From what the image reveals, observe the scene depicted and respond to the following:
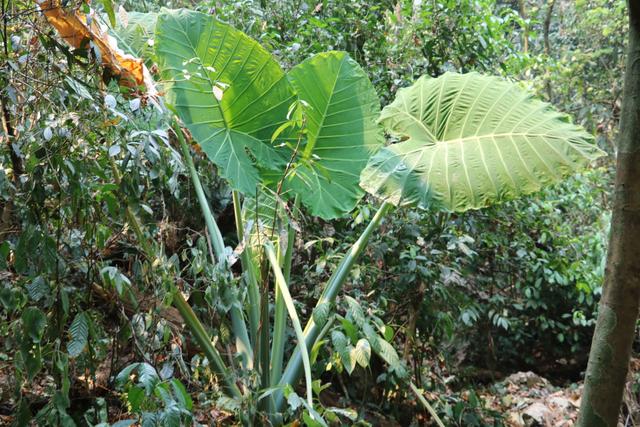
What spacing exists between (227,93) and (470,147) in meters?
1.14

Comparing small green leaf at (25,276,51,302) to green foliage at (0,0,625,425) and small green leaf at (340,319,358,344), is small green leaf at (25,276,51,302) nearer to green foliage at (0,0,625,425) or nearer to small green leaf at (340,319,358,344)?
green foliage at (0,0,625,425)

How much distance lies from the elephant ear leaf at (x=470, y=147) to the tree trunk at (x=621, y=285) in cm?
106

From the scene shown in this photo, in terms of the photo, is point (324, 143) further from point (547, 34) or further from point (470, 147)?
point (547, 34)

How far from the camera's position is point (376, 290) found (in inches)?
125

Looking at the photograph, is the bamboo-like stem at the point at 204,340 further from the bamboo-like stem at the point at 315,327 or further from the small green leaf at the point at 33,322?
the small green leaf at the point at 33,322

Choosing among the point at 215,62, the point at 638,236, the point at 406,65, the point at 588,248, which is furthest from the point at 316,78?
the point at 588,248

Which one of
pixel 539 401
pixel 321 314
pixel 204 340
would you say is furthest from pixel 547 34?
pixel 204 340

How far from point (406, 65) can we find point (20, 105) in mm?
2389

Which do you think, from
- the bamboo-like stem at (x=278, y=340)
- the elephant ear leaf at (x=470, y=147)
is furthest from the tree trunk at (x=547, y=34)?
the bamboo-like stem at (x=278, y=340)

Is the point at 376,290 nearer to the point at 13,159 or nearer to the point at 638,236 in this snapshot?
the point at 638,236

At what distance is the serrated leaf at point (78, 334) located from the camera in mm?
1492

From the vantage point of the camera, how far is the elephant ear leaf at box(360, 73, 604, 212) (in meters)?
2.56

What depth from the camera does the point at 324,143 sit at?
2.97 m

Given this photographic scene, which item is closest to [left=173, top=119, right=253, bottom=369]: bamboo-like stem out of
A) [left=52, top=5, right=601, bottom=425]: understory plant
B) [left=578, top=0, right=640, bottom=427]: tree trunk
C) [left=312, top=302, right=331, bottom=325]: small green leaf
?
[left=52, top=5, right=601, bottom=425]: understory plant
